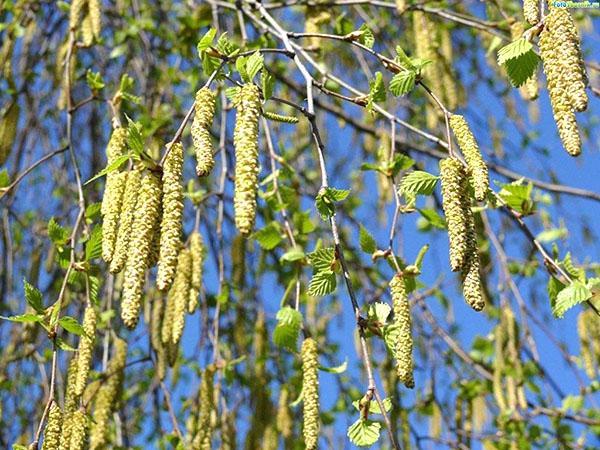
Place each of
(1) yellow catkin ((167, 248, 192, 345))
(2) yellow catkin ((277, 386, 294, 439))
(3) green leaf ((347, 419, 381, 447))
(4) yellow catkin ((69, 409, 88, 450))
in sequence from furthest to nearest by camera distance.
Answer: (2) yellow catkin ((277, 386, 294, 439)) → (1) yellow catkin ((167, 248, 192, 345)) → (4) yellow catkin ((69, 409, 88, 450)) → (3) green leaf ((347, 419, 381, 447))

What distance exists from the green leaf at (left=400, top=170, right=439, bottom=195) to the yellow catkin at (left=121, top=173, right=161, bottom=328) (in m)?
0.50

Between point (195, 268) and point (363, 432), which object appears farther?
point (195, 268)

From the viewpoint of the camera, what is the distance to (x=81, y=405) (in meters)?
1.61

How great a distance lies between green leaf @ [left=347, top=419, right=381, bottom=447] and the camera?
1339 mm

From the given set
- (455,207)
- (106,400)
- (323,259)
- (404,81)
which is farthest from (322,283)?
(106,400)

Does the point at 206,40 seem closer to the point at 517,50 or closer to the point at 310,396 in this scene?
the point at 517,50

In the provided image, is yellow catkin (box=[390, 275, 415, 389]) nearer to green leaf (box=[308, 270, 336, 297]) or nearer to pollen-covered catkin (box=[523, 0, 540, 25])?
green leaf (box=[308, 270, 336, 297])

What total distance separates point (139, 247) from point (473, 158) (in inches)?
23.4

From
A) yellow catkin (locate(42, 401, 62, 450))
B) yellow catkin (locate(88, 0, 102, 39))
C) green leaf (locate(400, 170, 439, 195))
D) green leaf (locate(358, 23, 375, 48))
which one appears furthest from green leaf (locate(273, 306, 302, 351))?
yellow catkin (locate(88, 0, 102, 39))

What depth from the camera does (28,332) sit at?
2.45 m

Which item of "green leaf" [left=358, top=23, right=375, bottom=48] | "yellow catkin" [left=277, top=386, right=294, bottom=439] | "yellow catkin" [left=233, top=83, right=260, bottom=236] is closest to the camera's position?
"yellow catkin" [left=233, top=83, right=260, bottom=236]

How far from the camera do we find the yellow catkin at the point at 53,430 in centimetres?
139

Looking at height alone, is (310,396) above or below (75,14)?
below

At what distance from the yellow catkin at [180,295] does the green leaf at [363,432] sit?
56cm
